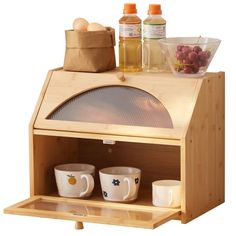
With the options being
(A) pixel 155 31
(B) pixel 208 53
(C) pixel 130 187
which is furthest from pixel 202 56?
(C) pixel 130 187

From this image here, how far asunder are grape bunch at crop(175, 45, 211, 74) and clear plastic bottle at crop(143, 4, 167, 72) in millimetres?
157

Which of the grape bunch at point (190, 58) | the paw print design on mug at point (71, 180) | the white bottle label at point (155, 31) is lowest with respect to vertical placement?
the paw print design on mug at point (71, 180)

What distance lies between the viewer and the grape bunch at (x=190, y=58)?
4477mm

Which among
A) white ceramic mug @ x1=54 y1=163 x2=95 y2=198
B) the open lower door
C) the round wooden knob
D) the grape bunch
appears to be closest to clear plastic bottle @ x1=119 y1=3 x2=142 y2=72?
the round wooden knob

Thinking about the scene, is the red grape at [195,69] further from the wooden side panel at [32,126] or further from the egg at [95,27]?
the wooden side panel at [32,126]

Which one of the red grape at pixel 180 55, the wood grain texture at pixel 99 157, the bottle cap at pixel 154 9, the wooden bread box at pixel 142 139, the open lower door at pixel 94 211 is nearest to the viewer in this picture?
the open lower door at pixel 94 211

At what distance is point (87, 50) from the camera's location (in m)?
4.63

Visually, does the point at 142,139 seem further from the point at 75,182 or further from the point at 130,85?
the point at 75,182

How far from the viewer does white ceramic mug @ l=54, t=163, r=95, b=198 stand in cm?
461

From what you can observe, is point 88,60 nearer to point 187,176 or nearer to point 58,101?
point 58,101

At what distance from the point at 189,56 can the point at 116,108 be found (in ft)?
1.14

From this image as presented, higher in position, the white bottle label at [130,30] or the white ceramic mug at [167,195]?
the white bottle label at [130,30]

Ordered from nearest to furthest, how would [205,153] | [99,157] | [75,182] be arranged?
[205,153] → [75,182] → [99,157]

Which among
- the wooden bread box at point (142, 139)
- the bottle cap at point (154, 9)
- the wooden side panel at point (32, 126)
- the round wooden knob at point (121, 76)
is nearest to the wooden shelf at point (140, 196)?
the wooden bread box at point (142, 139)
